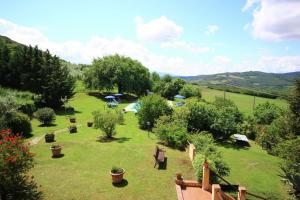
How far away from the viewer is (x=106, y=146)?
20375mm

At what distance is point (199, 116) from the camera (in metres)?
29.0

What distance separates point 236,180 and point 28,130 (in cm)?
1991

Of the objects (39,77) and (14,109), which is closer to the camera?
(14,109)

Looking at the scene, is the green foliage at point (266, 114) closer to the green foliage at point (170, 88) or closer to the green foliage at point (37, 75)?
the green foliage at point (37, 75)

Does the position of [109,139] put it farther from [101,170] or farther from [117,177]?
[117,177]

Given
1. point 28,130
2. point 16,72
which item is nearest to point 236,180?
point 28,130

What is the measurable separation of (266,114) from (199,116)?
56.9ft

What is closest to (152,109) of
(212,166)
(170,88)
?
(212,166)

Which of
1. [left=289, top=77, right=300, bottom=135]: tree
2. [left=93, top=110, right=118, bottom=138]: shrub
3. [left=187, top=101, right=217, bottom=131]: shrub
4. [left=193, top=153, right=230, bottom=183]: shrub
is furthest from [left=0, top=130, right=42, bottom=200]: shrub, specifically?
[left=289, top=77, right=300, bottom=135]: tree

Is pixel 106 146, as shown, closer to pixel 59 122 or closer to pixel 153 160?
pixel 153 160

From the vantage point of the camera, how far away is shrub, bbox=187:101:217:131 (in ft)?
95.2

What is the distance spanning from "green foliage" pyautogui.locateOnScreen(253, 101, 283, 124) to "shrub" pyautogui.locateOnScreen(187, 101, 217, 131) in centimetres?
1539

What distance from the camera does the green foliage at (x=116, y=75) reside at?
56094 millimetres

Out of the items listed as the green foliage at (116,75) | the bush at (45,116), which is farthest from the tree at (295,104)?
the green foliage at (116,75)
